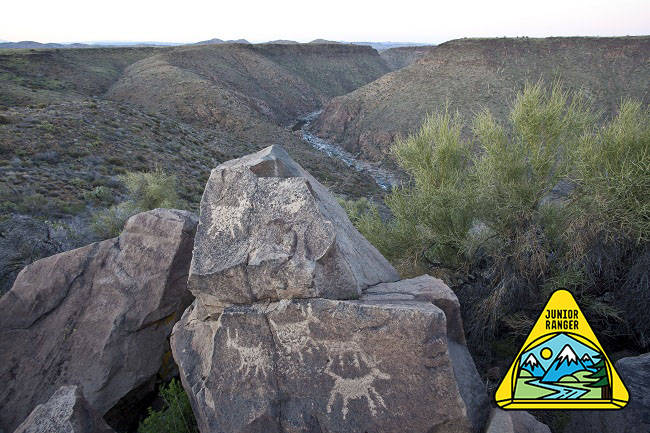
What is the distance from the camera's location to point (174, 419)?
4793 mm

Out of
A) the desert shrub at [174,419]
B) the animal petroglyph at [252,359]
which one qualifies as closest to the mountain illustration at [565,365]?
the animal petroglyph at [252,359]

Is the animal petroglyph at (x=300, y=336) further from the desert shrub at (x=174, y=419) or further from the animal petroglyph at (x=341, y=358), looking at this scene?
the desert shrub at (x=174, y=419)

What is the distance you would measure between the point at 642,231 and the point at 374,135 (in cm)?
3833

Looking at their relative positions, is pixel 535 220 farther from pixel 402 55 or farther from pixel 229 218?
pixel 402 55

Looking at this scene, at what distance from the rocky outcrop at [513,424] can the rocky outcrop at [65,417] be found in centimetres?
359

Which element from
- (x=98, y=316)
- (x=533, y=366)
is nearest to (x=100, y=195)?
(x=98, y=316)

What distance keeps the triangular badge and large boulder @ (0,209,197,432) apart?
175 inches

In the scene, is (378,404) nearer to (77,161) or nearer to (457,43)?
(77,161)

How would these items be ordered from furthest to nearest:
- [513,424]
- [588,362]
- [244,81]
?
1. [244,81]
2. [513,424]
3. [588,362]

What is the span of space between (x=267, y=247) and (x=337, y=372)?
4.67 feet

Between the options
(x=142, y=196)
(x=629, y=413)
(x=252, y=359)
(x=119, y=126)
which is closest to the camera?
(x=629, y=413)

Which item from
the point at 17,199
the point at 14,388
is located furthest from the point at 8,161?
the point at 14,388

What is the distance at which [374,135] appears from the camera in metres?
43.2

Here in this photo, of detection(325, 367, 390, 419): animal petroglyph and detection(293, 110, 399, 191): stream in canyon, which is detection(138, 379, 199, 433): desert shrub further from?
detection(293, 110, 399, 191): stream in canyon
